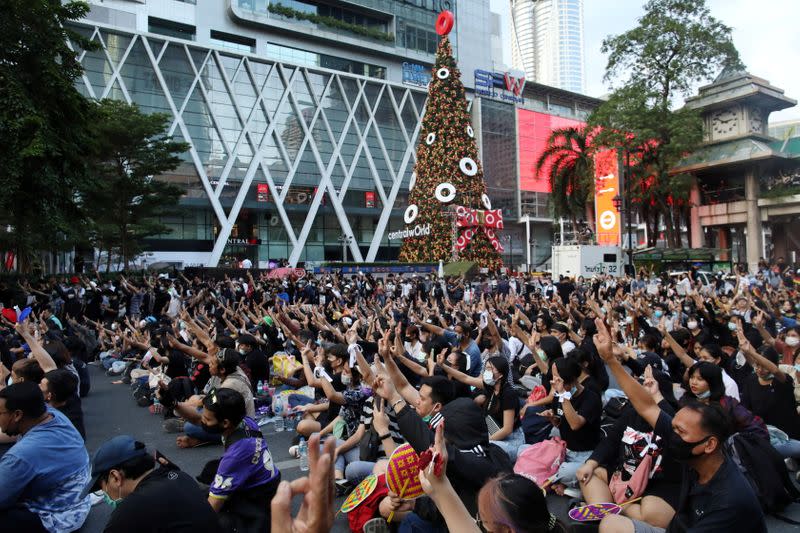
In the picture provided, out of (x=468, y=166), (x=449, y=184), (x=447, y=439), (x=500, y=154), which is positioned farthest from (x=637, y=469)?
(x=500, y=154)

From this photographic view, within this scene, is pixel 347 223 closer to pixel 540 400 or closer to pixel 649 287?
pixel 649 287

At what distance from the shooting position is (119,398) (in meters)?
9.72

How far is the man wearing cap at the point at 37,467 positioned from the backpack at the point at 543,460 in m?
3.46

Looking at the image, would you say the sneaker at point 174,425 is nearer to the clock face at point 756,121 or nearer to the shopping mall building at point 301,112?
the shopping mall building at point 301,112

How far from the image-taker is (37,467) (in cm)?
368

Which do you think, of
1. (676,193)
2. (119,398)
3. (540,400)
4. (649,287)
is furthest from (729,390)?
(676,193)

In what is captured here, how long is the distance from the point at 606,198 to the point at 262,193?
27.0 meters

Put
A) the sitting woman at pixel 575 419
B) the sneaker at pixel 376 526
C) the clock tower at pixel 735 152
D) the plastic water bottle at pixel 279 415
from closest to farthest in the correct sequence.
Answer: the sneaker at pixel 376 526 → the sitting woman at pixel 575 419 → the plastic water bottle at pixel 279 415 → the clock tower at pixel 735 152

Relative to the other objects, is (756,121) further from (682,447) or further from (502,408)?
(682,447)

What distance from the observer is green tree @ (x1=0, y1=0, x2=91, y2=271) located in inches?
514

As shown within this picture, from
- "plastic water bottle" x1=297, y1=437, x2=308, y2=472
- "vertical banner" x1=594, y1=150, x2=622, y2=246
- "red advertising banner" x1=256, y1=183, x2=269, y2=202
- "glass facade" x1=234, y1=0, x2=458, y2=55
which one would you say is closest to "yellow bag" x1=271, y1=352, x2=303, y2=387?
"plastic water bottle" x1=297, y1=437, x2=308, y2=472

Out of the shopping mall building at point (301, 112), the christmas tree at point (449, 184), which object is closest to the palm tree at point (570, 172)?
the christmas tree at point (449, 184)

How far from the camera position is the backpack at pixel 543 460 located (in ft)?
15.3

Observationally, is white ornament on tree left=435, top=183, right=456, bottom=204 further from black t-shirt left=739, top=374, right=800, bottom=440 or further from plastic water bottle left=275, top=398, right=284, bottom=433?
black t-shirt left=739, top=374, right=800, bottom=440
